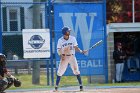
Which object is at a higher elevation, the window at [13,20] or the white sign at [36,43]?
the window at [13,20]

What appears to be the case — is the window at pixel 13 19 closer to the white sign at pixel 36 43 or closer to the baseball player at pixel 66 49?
the white sign at pixel 36 43

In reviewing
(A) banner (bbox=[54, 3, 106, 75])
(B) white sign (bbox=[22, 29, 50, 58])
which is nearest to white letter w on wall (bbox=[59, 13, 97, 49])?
(A) banner (bbox=[54, 3, 106, 75])

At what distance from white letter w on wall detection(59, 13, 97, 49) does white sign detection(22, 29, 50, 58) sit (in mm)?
979

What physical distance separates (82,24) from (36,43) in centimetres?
198

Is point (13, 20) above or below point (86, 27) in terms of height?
above

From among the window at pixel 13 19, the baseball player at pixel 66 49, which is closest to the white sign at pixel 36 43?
the window at pixel 13 19

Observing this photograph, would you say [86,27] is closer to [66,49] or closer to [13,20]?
[13,20]

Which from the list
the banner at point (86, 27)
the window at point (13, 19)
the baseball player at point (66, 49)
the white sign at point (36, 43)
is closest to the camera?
the baseball player at point (66, 49)

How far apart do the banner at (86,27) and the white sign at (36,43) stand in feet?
1.60

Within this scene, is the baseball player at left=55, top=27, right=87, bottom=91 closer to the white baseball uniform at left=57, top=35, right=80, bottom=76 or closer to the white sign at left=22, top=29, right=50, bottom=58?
the white baseball uniform at left=57, top=35, right=80, bottom=76

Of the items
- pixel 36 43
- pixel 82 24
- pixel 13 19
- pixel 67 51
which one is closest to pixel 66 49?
pixel 67 51

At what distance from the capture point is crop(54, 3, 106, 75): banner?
17094 mm

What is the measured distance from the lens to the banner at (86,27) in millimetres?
17094

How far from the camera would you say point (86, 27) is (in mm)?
17375
